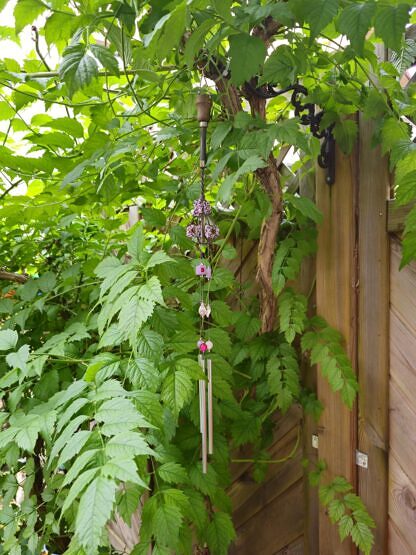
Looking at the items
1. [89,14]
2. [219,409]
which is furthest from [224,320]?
[89,14]

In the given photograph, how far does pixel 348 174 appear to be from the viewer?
1.19 meters

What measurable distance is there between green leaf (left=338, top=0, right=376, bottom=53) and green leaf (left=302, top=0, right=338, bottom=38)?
0.7 inches

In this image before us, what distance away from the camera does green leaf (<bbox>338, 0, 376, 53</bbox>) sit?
0.70 m

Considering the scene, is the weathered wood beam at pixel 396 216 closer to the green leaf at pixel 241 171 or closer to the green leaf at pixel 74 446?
the green leaf at pixel 241 171

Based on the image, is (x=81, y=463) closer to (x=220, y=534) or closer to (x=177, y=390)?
(x=177, y=390)

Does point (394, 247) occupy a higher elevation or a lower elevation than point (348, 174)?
lower

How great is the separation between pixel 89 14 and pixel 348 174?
2.09 ft

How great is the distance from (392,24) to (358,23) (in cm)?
4

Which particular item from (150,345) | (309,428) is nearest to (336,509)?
(309,428)

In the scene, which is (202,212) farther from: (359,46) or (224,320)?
(359,46)

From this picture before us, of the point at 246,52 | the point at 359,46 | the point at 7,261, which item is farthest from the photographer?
the point at 7,261

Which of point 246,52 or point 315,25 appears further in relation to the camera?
point 246,52

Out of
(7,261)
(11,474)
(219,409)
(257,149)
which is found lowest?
(11,474)

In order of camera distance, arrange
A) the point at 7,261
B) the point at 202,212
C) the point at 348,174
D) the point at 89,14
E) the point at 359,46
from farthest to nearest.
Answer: the point at 7,261
the point at 348,174
the point at 202,212
the point at 89,14
the point at 359,46
